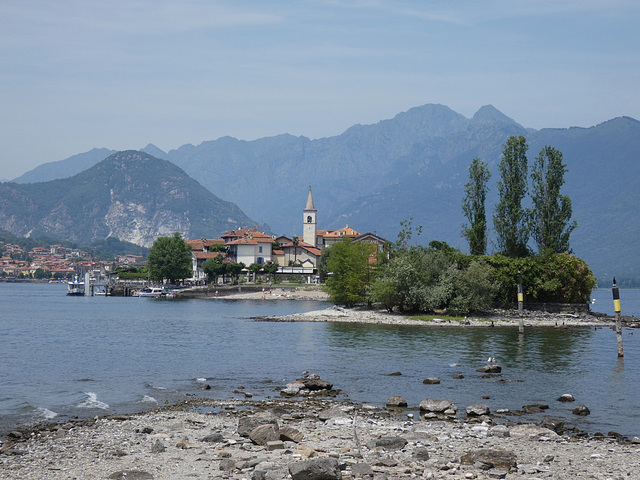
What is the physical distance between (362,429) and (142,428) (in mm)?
8056

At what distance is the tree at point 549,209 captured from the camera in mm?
89562

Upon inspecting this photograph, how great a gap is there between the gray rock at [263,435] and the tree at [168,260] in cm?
14357

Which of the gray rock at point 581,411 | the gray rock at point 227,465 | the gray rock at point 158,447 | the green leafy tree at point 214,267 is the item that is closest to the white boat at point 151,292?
the green leafy tree at point 214,267

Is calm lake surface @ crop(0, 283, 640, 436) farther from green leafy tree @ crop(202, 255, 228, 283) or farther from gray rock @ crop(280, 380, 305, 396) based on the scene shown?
green leafy tree @ crop(202, 255, 228, 283)

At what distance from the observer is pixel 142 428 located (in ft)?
82.3

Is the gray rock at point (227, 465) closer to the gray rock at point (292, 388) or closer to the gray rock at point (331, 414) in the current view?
the gray rock at point (331, 414)

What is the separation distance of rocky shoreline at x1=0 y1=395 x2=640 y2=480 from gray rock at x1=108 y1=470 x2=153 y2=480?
28 mm

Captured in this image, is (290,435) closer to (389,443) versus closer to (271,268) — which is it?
(389,443)

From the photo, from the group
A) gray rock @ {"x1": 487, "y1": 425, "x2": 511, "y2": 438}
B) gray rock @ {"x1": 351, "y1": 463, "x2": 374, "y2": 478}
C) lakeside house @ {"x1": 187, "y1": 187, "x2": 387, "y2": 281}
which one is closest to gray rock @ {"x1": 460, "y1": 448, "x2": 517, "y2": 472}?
gray rock @ {"x1": 351, "y1": 463, "x2": 374, "y2": 478}

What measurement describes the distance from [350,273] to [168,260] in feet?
265

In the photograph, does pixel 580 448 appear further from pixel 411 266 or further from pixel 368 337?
pixel 411 266

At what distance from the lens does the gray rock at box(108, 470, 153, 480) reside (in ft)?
61.6

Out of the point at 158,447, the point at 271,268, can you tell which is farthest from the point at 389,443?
the point at 271,268

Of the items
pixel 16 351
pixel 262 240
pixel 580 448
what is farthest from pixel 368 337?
pixel 262 240
